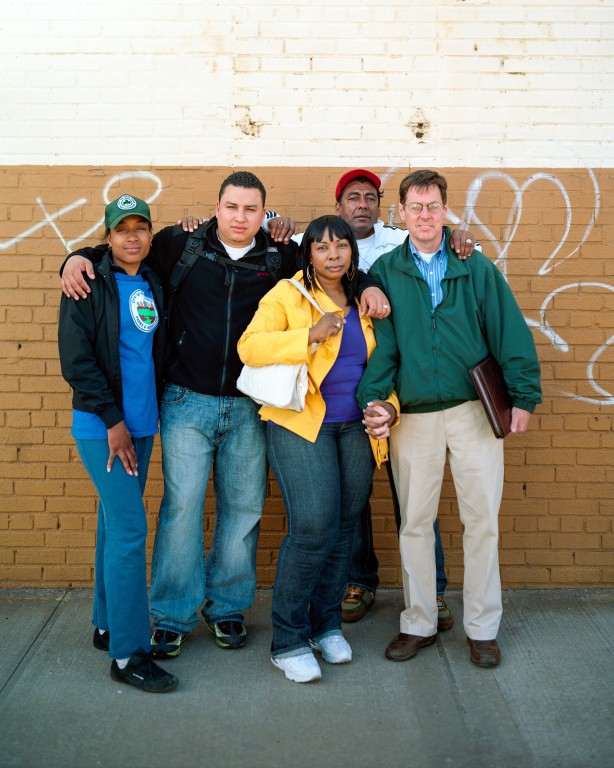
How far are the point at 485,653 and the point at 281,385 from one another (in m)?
1.52

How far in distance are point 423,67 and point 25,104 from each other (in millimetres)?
2079

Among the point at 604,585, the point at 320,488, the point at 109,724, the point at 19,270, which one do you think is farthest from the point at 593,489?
the point at 19,270

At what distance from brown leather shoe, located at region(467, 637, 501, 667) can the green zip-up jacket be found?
1073mm

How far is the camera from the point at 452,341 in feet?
11.9

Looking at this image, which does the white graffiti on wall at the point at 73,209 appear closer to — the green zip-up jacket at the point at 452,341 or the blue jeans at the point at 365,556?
the green zip-up jacket at the point at 452,341

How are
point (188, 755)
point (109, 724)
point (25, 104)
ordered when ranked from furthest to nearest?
1. point (25, 104)
2. point (109, 724)
3. point (188, 755)

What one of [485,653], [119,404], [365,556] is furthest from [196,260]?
[485,653]

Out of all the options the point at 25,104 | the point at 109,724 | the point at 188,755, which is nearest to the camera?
the point at 188,755

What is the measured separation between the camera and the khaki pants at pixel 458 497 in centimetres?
371

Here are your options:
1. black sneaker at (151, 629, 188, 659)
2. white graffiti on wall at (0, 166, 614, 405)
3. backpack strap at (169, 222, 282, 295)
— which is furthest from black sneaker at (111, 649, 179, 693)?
white graffiti on wall at (0, 166, 614, 405)

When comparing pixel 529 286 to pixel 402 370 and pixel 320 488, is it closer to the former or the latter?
pixel 402 370

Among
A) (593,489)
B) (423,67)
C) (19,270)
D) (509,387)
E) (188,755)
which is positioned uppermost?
(423,67)

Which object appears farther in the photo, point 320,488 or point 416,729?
point 320,488

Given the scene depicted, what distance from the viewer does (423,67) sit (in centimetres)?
439
